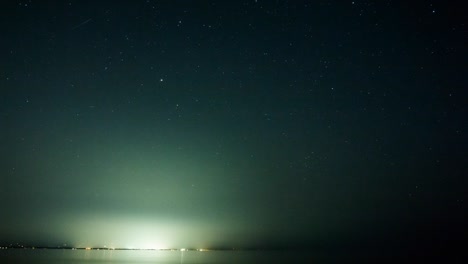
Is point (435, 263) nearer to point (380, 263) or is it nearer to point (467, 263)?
point (467, 263)

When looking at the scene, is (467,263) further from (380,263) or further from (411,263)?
(380,263)

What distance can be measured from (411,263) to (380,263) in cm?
288

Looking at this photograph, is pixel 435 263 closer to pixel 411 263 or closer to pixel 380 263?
pixel 411 263

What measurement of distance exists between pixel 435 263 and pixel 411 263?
255cm

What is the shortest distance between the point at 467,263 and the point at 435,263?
87.5 inches

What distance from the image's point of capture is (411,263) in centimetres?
2914

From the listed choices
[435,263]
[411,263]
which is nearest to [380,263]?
[411,263]

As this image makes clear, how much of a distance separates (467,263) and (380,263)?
656 centimetres

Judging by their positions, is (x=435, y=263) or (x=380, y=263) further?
(x=435, y=263)

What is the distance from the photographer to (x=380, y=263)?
92.3 ft

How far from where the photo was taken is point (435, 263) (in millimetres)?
30172

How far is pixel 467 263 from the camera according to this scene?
28672 millimetres

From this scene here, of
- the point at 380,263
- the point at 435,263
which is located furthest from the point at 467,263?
the point at 380,263
